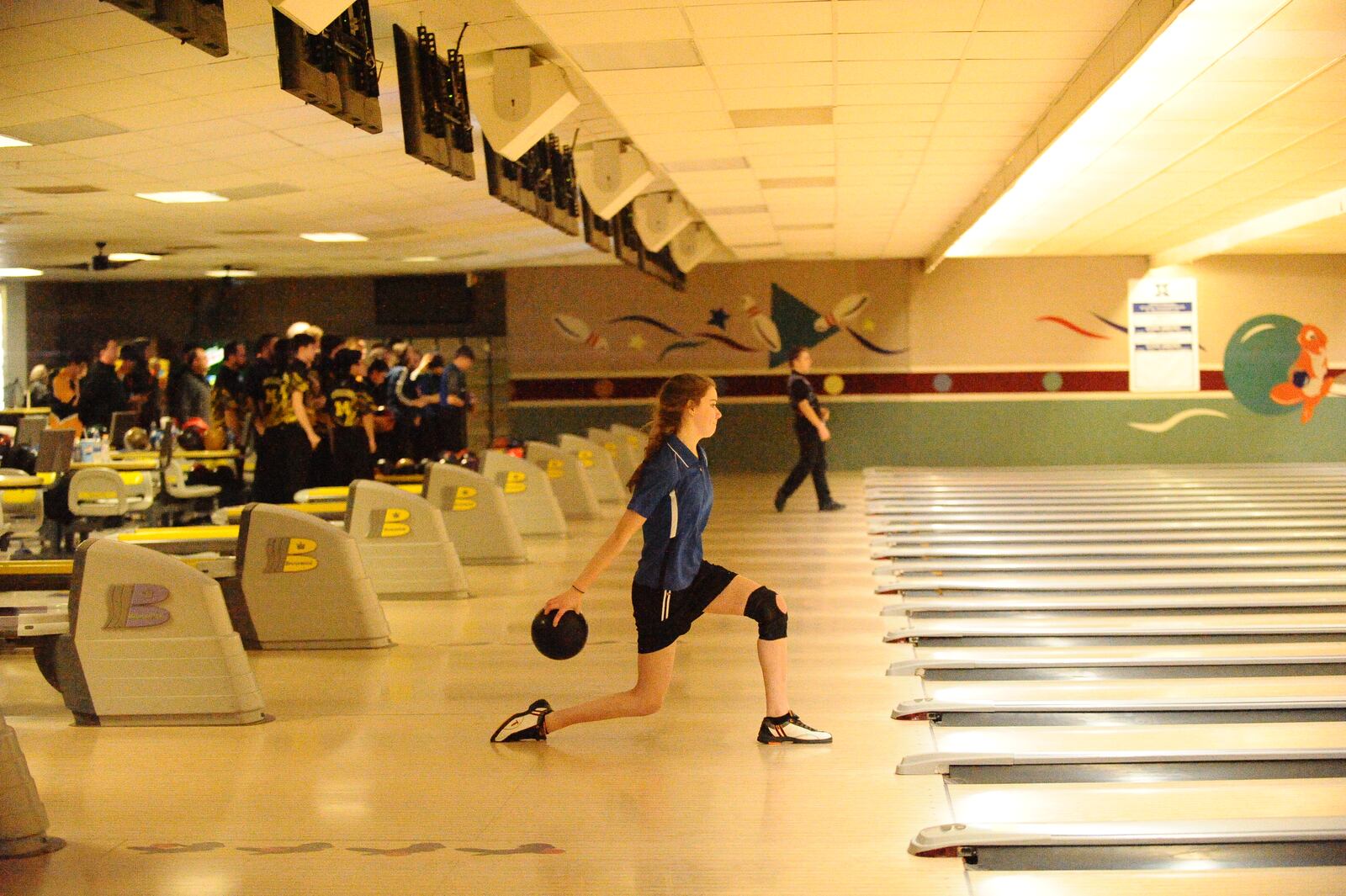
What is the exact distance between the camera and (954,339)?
57.8 feet

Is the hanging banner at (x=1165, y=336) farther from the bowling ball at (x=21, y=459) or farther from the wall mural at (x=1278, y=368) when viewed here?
the bowling ball at (x=21, y=459)

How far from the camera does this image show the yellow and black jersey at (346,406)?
10.2 m

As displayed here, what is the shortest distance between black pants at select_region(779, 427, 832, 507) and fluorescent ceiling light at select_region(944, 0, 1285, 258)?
7.75 ft

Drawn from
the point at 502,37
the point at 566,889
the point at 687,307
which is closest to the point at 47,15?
the point at 502,37

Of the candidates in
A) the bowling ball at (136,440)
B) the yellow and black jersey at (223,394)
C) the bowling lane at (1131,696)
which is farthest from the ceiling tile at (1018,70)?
the bowling ball at (136,440)

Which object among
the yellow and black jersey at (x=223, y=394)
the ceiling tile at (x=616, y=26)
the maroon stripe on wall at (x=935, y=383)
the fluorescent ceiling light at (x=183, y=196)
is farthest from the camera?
the maroon stripe on wall at (x=935, y=383)

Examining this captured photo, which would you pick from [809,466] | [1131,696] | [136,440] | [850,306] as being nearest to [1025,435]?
[850,306]

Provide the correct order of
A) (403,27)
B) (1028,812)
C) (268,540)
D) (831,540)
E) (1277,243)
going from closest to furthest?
1. (1028,812)
2. (268,540)
3. (403,27)
4. (831,540)
5. (1277,243)

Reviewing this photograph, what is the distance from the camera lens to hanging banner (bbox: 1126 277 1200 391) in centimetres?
1727

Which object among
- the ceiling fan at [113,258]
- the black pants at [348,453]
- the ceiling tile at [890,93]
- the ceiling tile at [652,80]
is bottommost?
the black pants at [348,453]

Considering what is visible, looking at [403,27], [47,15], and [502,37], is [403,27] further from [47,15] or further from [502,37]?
[47,15]

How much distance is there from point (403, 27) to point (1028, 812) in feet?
15.5

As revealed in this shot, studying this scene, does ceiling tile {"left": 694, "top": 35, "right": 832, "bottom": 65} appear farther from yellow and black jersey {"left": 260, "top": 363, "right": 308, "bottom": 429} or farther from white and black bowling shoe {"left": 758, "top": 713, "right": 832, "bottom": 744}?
white and black bowling shoe {"left": 758, "top": 713, "right": 832, "bottom": 744}

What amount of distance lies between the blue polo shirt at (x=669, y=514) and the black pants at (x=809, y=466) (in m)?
7.68
